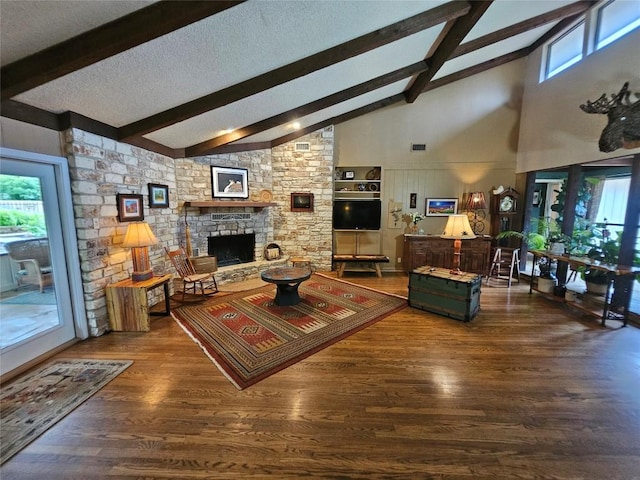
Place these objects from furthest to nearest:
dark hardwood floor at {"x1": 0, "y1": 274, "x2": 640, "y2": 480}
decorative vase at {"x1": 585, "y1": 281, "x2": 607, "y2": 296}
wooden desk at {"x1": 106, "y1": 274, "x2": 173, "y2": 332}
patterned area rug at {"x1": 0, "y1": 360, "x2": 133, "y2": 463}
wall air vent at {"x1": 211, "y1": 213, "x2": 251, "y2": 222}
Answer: wall air vent at {"x1": 211, "y1": 213, "x2": 251, "y2": 222} < decorative vase at {"x1": 585, "y1": 281, "x2": 607, "y2": 296} < wooden desk at {"x1": 106, "y1": 274, "x2": 173, "y2": 332} < patterned area rug at {"x1": 0, "y1": 360, "x2": 133, "y2": 463} < dark hardwood floor at {"x1": 0, "y1": 274, "x2": 640, "y2": 480}

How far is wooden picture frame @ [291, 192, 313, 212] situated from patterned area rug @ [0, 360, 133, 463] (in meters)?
4.05

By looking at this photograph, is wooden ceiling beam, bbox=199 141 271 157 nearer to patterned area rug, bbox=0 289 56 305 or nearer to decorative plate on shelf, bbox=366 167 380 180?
decorative plate on shelf, bbox=366 167 380 180

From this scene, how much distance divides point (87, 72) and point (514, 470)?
4.13 meters

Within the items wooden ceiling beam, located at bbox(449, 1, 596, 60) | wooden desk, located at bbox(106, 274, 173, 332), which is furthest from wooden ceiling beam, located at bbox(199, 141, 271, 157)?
wooden ceiling beam, located at bbox(449, 1, 596, 60)

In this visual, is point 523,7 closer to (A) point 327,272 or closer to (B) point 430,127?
(B) point 430,127

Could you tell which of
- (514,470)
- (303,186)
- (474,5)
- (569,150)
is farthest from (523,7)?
(514,470)

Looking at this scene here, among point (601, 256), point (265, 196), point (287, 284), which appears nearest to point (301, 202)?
point (265, 196)

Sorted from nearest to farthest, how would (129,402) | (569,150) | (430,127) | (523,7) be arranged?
(129,402), (523,7), (569,150), (430,127)

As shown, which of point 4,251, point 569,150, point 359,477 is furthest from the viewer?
point 569,150

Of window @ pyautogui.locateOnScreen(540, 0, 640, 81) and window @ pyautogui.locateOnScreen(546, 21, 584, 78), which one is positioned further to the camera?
window @ pyautogui.locateOnScreen(546, 21, 584, 78)

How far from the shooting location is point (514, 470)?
1.51 metres

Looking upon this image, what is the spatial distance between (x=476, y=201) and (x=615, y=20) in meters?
3.05

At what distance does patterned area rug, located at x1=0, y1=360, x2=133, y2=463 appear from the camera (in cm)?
174

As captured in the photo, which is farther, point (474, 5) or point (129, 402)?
point (474, 5)
